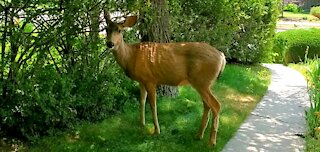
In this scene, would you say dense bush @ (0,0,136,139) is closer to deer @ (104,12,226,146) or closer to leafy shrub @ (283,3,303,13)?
deer @ (104,12,226,146)

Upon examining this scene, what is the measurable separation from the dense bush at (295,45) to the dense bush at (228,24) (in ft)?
10.9

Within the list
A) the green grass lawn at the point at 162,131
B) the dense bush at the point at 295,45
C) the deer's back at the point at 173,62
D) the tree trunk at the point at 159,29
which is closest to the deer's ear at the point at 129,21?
the deer's back at the point at 173,62

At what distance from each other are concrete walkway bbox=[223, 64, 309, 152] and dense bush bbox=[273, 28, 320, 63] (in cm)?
661

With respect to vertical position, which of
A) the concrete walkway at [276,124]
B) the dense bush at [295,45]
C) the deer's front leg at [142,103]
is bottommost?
the dense bush at [295,45]

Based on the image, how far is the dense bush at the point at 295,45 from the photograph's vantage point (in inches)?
713

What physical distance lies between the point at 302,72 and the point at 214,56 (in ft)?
27.5

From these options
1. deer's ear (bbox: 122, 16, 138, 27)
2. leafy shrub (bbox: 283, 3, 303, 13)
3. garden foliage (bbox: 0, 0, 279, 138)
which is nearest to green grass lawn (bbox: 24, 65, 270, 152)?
garden foliage (bbox: 0, 0, 279, 138)

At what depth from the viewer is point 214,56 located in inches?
257

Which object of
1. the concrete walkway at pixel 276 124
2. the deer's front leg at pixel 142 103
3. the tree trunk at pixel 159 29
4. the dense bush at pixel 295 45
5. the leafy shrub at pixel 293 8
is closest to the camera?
the concrete walkway at pixel 276 124

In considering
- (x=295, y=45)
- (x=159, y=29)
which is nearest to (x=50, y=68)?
(x=159, y=29)

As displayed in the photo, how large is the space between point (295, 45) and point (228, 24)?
264 inches

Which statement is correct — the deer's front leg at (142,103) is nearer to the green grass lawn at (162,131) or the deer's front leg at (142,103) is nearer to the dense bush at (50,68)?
the green grass lawn at (162,131)

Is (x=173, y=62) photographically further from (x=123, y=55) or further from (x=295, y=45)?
(x=295, y=45)

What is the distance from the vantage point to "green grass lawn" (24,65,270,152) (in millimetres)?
6262
